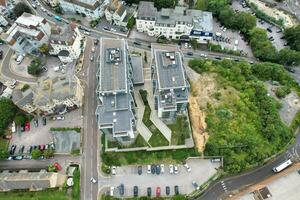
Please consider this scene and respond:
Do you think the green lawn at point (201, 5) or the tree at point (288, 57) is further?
the green lawn at point (201, 5)

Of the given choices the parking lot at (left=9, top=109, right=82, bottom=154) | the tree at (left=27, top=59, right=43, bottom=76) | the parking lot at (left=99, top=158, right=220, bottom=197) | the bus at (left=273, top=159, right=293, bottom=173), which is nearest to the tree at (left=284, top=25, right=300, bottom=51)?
the bus at (left=273, top=159, right=293, bottom=173)

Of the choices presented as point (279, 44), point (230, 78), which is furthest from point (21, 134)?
point (279, 44)

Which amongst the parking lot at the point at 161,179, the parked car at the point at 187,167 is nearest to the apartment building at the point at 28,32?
the parking lot at the point at 161,179

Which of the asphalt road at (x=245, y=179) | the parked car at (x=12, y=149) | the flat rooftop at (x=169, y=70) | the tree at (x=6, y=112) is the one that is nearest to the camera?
the flat rooftop at (x=169, y=70)

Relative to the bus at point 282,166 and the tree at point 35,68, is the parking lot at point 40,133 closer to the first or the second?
the tree at point 35,68

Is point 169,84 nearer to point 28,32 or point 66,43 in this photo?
point 66,43

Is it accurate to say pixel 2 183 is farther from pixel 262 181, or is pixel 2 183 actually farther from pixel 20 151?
pixel 262 181
